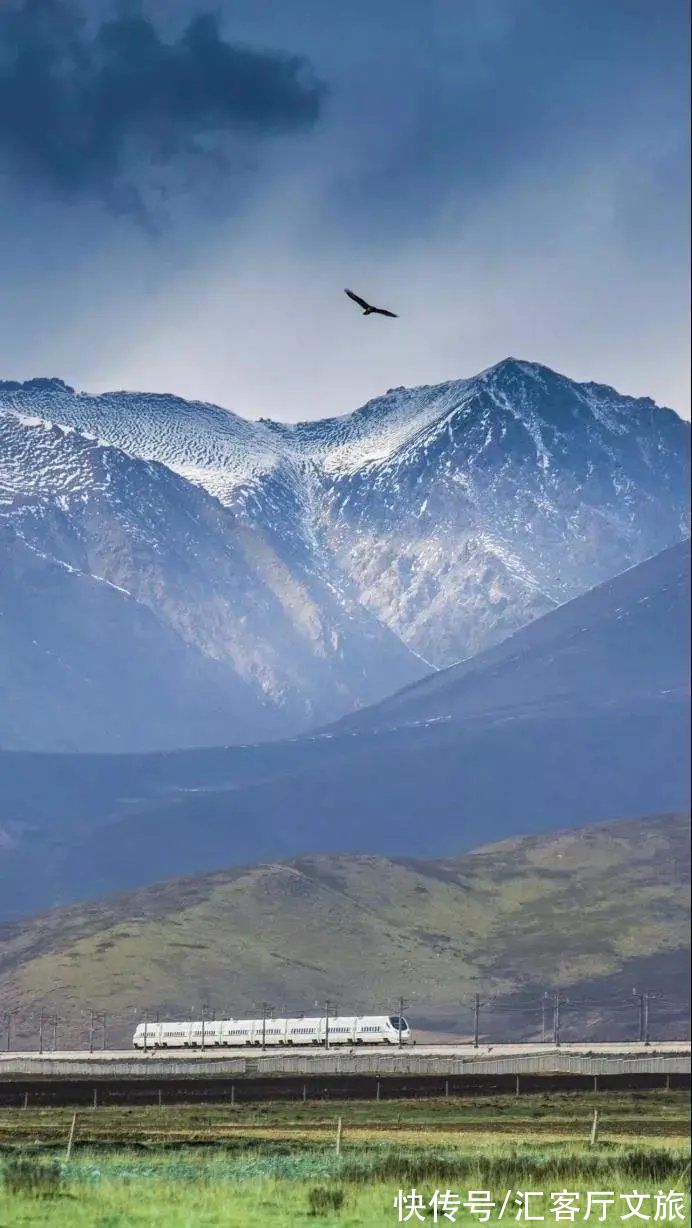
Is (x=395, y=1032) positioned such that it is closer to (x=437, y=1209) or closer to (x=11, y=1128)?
(x=11, y=1128)

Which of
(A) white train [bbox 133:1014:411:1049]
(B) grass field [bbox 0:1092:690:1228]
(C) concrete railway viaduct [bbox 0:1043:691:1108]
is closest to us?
(B) grass field [bbox 0:1092:690:1228]

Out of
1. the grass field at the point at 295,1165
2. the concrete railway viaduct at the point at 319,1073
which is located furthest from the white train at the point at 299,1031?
the grass field at the point at 295,1165

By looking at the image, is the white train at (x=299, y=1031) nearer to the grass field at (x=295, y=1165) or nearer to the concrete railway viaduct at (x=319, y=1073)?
the concrete railway viaduct at (x=319, y=1073)

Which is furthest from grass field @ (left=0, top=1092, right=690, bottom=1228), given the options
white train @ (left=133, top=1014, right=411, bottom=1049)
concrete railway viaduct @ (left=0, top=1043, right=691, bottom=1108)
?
white train @ (left=133, top=1014, right=411, bottom=1049)

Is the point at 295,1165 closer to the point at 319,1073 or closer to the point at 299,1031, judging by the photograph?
the point at 319,1073

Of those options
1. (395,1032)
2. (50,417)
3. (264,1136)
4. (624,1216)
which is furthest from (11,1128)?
(50,417)

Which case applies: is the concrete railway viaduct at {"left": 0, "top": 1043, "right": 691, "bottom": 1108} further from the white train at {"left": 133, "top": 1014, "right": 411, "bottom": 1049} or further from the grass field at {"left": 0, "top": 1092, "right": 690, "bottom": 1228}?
the grass field at {"left": 0, "top": 1092, "right": 690, "bottom": 1228}

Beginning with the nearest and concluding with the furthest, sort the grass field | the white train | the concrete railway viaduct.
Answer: the grass field
the concrete railway viaduct
the white train
